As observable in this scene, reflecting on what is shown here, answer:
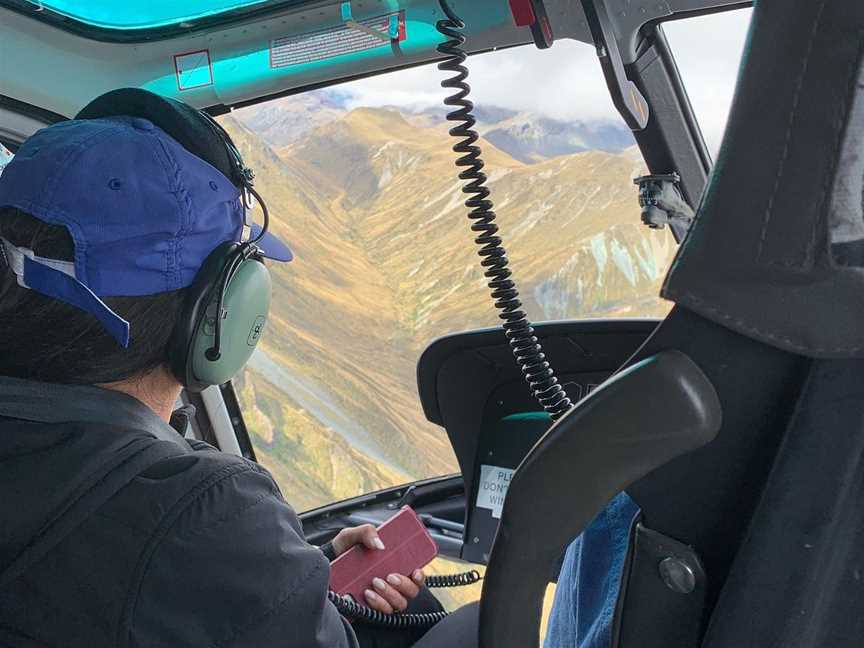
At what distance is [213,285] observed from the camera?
110 centimetres

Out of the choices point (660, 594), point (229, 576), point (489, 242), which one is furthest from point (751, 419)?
point (489, 242)

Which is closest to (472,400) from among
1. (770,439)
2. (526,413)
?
(526,413)

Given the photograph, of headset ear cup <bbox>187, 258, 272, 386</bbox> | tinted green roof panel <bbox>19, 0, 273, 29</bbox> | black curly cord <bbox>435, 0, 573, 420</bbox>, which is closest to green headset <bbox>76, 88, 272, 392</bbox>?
headset ear cup <bbox>187, 258, 272, 386</bbox>

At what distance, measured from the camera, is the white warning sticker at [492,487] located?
2.12 metres

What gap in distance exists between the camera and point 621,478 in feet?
1.63

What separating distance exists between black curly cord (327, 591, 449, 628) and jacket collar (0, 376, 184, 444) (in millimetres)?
532

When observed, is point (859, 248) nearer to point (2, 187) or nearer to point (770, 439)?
point (770, 439)

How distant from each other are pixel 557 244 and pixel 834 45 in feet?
5.67

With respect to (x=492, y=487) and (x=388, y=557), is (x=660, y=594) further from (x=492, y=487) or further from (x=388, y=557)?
(x=492, y=487)

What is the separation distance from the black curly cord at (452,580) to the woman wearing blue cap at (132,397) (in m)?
0.90

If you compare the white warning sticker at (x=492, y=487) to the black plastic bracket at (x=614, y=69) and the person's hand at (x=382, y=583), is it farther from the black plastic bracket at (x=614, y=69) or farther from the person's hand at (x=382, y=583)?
the black plastic bracket at (x=614, y=69)

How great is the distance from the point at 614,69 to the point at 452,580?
1214 mm

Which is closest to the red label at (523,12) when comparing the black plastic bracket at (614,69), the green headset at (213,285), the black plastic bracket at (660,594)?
the black plastic bracket at (614,69)

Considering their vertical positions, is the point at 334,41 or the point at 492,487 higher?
the point at 334,41
